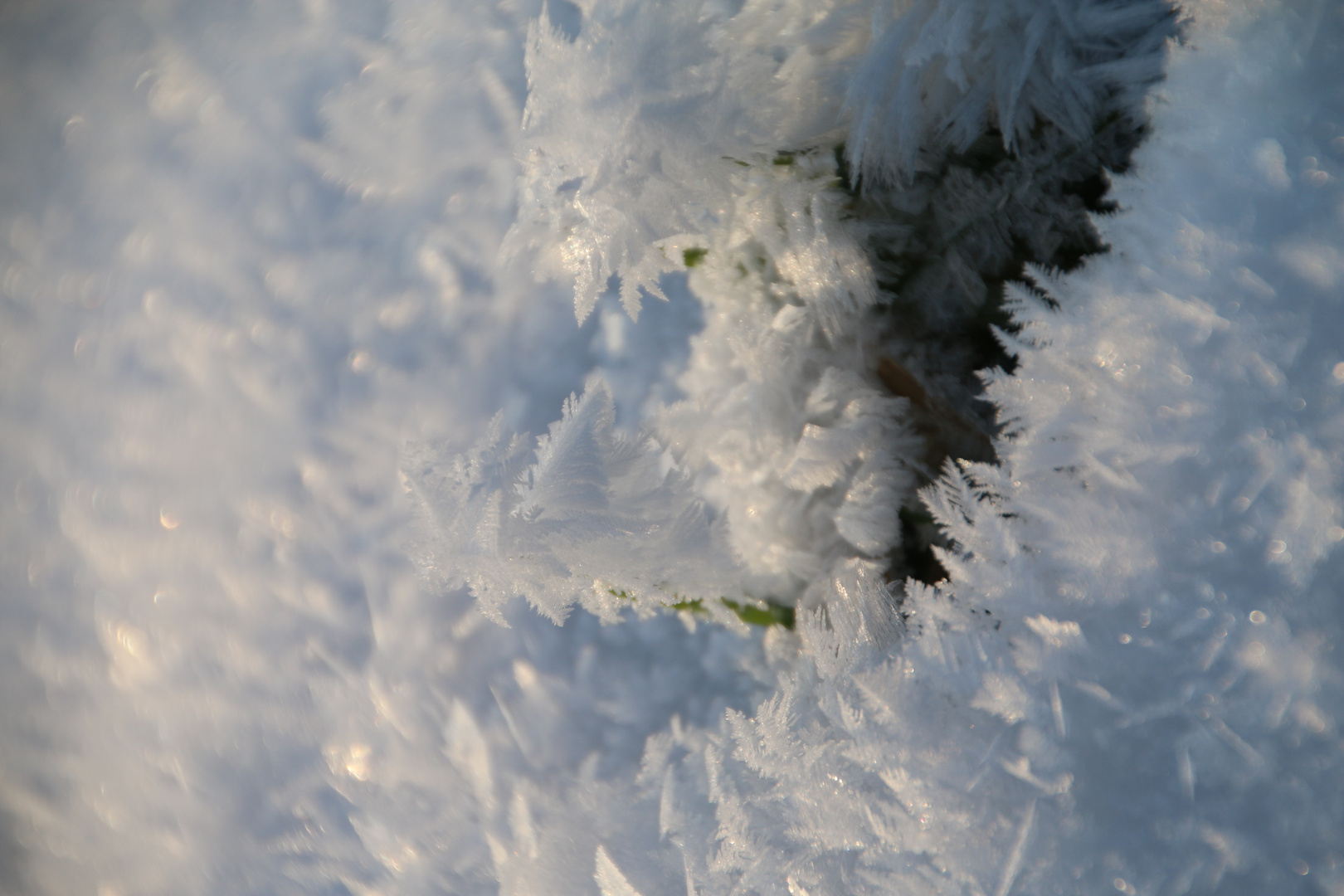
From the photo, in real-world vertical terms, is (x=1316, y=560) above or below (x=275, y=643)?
above

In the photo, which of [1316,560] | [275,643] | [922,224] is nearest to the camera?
[1316,560]

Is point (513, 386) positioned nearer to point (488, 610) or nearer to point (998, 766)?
point (488, 610)

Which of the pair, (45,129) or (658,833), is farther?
(45,129)

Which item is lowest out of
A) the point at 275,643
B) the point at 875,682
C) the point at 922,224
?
the point at 275,643

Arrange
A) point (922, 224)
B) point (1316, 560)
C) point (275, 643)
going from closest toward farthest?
point (1316, 560) < point (922, 224) < point (275, 643)

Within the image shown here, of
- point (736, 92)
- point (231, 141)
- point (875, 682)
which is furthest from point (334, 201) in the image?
point (875, 682)

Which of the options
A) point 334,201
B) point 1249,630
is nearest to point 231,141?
point 334,201

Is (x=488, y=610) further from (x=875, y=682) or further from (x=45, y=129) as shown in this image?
(x=45, y=129)
